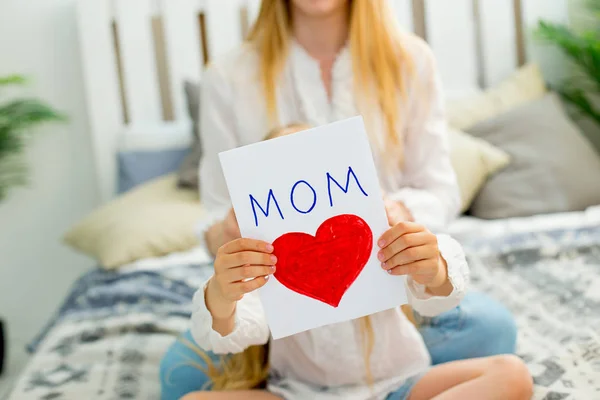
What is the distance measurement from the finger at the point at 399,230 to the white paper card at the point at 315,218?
1 cm

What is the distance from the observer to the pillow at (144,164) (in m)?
2.47

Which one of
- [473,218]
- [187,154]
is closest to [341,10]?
[473,218]

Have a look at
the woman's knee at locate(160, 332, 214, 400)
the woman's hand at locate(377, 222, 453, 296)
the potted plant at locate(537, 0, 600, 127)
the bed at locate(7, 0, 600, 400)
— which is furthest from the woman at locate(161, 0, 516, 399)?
the potted plant at locate(537, 0, 600, 127)

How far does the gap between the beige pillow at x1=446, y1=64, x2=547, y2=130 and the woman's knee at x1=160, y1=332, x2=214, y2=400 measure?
4.53 ft

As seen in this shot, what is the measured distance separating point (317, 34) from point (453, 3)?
1.43 meters

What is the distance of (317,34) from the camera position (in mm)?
1419

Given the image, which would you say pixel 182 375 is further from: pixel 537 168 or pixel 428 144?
pixel 537 168

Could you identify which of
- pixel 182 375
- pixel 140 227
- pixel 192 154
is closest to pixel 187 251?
pixel 140 227

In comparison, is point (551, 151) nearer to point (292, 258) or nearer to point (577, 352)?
point (577, 352)

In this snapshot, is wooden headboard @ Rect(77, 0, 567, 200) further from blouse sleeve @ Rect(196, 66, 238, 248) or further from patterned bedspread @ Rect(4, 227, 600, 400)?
blouse sleeve @ Rect(196, 66, 238, 248)

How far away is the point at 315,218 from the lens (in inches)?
38.6

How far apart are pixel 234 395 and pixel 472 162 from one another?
1.19 metres

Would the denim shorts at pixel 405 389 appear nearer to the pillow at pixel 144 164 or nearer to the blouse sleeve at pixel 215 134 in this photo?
the blouse sleeve at pixel 215 134

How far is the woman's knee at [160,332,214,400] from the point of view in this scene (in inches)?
50.7
